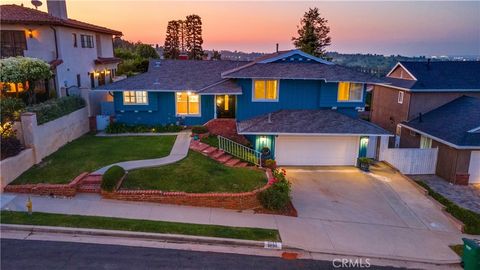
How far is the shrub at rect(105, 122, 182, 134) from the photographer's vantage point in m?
22.8

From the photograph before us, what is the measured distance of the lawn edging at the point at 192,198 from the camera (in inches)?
523

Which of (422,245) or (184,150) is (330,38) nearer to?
(184,150)

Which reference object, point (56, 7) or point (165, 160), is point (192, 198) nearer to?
point (165, 160)

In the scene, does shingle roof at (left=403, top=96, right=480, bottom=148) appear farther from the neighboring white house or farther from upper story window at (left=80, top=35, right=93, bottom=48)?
upper story window at (left=80, top=35, right=93, bottom=48)

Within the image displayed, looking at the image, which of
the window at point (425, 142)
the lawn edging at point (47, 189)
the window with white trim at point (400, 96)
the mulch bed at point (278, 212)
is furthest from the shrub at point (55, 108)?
the window with white trim at point (400, 96)

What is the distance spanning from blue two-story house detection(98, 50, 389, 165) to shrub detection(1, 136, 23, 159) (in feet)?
29.4

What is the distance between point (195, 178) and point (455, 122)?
56.8 ft

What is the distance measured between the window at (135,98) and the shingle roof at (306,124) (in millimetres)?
7381

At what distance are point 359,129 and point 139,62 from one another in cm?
2985

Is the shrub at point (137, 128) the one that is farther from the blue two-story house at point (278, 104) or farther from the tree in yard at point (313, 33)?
the tree in yard at point (313, 33)

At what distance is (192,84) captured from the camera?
944 inches

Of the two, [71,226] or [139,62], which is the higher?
[139,62]

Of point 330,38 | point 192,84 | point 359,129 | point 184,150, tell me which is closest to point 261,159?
point 184,150

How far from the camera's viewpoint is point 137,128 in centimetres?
2312
